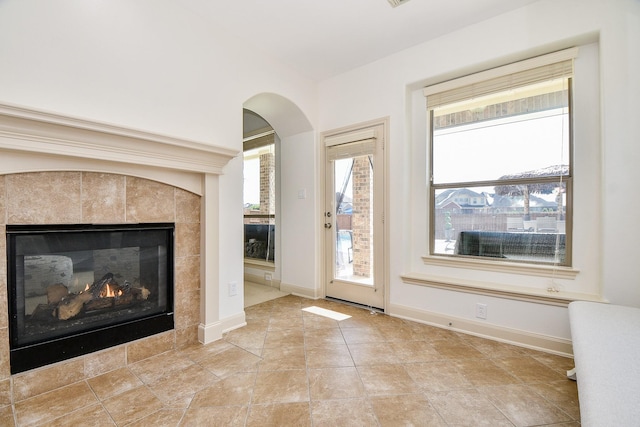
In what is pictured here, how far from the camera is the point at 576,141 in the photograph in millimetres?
2250

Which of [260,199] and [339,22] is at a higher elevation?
[339,22]

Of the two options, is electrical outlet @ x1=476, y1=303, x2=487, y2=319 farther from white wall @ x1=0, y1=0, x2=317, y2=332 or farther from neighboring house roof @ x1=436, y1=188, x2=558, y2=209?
white wall @ x1=0, y1=0, x2=317, y2=332

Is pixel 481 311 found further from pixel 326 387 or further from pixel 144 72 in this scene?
pixel 144 72

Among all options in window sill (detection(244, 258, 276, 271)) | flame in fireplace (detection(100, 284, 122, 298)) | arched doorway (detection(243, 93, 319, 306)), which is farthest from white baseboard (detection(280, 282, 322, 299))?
flame in fireplace (detection(100, 284, 122, 298))

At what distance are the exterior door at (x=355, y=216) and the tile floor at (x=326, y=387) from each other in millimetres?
862

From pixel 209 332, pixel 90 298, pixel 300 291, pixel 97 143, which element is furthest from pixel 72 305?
pixel 300 291

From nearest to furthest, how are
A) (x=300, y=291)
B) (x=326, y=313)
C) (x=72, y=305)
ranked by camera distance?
(x=72, y=305), (x=326, y=313), (x=300, y=291)

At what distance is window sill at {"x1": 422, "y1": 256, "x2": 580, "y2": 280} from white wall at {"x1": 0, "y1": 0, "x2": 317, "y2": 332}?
1949 millimetres

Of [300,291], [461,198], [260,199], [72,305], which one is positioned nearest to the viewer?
[72,305]

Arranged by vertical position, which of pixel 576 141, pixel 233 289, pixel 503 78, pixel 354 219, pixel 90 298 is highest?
pixel 503 78

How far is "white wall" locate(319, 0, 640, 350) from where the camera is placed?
6.45 ft

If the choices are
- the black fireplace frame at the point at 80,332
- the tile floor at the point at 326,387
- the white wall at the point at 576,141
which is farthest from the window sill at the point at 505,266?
the black fireplace frame at the point at 80,332

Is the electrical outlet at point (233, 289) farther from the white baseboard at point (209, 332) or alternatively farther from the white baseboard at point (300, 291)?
the white baseboard at point (300, 291)

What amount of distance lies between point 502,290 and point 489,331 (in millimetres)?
374
